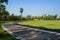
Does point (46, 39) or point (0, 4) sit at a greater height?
point (0, 4)

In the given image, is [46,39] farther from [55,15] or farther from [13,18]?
[55,15]

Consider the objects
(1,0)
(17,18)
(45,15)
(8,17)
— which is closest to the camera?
(1,0)

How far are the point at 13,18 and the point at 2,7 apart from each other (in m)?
51.5

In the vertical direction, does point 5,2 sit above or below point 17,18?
above

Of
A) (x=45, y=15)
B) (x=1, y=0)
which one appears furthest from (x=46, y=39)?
(x=45, y=15)

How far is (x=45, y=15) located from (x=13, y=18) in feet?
89.9

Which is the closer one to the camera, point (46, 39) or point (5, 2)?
point (46, 39)

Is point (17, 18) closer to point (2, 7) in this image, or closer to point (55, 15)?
point (55, 15)

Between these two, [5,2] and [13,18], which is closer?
[5,2]

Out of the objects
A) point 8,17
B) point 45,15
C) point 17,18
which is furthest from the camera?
point 45,15

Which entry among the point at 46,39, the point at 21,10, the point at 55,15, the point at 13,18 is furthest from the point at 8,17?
the point at 46,39

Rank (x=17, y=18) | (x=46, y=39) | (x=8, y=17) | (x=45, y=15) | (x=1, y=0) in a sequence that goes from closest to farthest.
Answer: (x=46, y=39), (x=1, y=0), (x=8, y=17), (x=17, y=18), (x=45, y=15)

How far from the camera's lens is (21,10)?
106 metres

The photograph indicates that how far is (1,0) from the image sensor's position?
1241 inches
